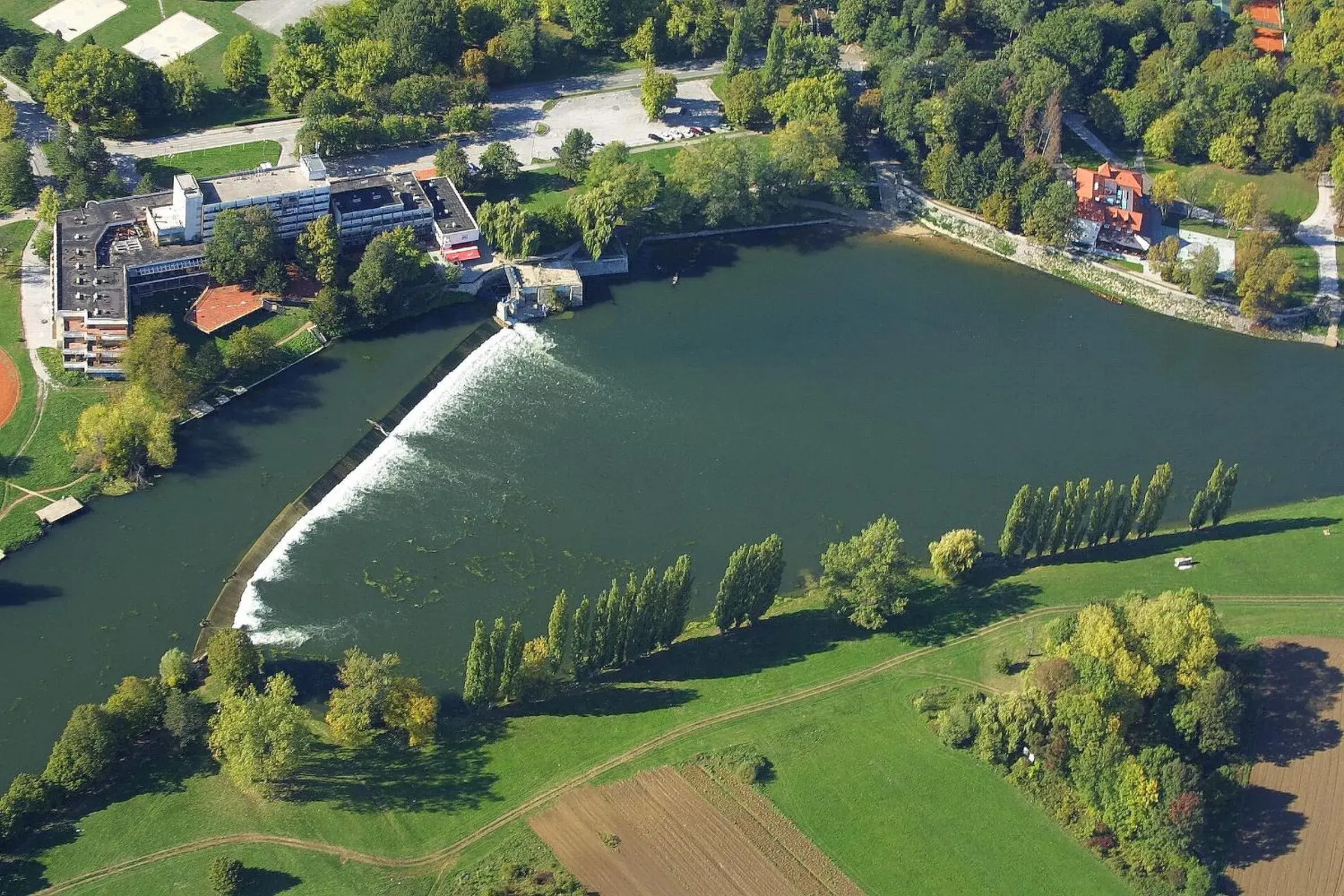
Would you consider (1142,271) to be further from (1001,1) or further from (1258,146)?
(1001,1)

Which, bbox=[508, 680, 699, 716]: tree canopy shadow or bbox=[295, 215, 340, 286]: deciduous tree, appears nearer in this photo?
bbox=[508, 680, 699, 716]: tree canopy shadow

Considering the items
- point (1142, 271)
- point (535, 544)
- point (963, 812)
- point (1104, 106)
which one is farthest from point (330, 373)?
point (1104, 106)

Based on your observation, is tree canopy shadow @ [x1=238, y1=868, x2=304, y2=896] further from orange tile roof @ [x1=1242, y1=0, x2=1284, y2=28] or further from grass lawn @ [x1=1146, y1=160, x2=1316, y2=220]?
orange tile roof @ [x1=1242, y1=0, x2=1284, y2=28]

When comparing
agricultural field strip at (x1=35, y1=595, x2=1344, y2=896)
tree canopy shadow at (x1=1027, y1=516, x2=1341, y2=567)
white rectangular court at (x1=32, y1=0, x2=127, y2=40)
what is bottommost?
agricultural field strip at (x1=35, y1=595, x2=1344, y2=896)

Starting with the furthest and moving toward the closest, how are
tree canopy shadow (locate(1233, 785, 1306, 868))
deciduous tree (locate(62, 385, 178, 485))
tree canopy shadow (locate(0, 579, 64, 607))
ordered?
1. deciduous tree (locate(62, 385, 178, 485))
2. tree canopy shadow (locate(0, 579, 64, 607))
3. tree canopy shadow (locate(1233, 785, 1306, 868))

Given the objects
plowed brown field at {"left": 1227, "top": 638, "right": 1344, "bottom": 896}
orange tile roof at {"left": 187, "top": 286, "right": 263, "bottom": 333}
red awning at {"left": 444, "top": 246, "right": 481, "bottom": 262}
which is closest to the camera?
plowed brown field at {"left": 1227, "top": 638, "right": 1344, "bottom": 896}

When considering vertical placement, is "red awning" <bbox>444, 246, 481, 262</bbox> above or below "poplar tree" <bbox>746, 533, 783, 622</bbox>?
above

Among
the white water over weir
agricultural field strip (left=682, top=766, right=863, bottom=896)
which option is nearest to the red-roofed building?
the white water over weir
